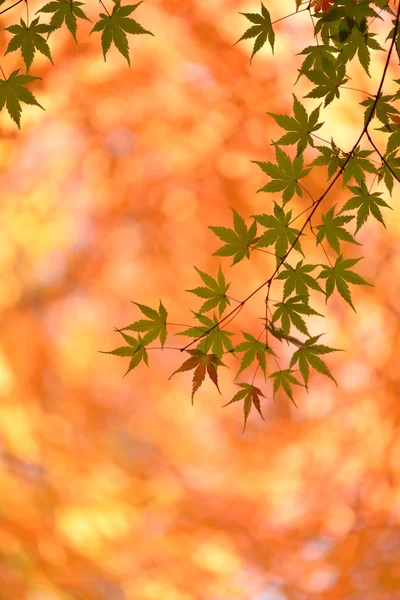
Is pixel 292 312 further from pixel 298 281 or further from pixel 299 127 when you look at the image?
pixel 299 127

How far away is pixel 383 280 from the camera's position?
155cm

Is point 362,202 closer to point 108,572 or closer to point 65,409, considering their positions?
point 65,409

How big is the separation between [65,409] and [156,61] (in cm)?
91

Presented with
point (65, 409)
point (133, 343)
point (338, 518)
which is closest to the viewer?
point (133, 343)

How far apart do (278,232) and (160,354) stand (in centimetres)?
60

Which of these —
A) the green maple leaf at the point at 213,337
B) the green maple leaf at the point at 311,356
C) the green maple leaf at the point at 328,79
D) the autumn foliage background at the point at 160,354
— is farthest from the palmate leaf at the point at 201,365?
the autumn foliage background at the point at 160,354

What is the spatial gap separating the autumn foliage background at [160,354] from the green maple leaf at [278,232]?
18.7 inches

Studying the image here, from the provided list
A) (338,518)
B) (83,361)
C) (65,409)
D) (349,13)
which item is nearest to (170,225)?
(83,361)

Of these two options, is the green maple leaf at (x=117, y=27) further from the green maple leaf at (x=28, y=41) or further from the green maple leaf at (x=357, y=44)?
the green maple leaf at (x=357, y=44)

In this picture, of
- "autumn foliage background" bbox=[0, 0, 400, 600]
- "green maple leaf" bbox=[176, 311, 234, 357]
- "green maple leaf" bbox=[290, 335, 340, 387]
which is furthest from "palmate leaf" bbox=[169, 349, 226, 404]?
"autumn foliage background" bbox=[0, 0, 400, 600]

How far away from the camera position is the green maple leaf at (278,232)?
3.10ft

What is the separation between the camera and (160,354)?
4.79 ft

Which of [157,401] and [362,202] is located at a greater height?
[362,202]

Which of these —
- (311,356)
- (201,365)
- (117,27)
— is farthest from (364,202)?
(117,27)
